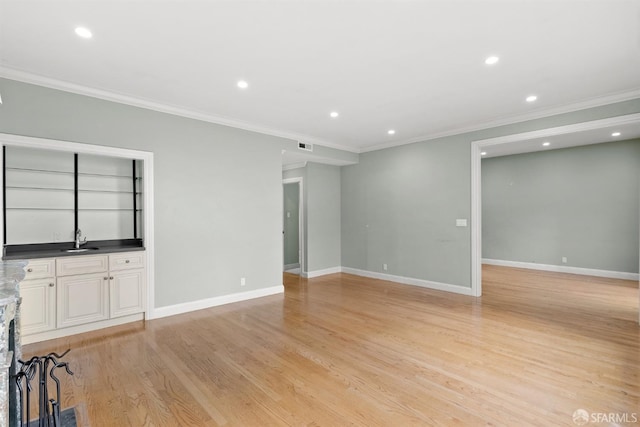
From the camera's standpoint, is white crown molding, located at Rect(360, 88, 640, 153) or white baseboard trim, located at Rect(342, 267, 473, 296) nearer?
white crown molding, located at Rect(360, 88, 640, 153)

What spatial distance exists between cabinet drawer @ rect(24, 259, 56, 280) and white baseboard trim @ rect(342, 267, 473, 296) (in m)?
5.33

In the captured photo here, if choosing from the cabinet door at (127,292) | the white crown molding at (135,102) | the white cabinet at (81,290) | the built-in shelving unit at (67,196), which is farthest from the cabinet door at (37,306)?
the white crown molding at (135,102)

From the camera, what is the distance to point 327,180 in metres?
7.24

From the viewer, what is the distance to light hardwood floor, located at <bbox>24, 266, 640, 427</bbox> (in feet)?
7.16

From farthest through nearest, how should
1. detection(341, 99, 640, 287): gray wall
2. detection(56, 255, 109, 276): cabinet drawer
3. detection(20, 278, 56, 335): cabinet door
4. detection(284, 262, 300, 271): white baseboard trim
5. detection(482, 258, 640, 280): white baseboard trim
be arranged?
detection(284, 262, 300, 271): white baseboard trim
detection(482, 258, 640, 280): white baseboard trim
detection(341, 99, 640, 287): gray wall
detection(56, 255, 109, 276): cabinet drawer
detection(20, 278, 56, 335): cabinet door

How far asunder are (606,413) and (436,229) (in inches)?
151

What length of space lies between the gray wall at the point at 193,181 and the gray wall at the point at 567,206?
5742 millimetres

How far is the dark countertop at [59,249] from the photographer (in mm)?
3350

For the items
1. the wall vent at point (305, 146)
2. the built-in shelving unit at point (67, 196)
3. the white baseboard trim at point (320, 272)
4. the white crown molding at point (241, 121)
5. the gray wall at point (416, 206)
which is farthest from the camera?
the white baseboard trim at point (320, 272)

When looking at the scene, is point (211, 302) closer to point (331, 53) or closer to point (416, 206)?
point (331, 53)

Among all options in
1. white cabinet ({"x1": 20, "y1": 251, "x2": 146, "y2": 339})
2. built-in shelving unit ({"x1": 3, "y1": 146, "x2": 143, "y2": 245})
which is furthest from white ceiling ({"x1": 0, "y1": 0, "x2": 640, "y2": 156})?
white cabinet ({"x1": 20, "y1": 251, "x2": 146, "y2": 339})

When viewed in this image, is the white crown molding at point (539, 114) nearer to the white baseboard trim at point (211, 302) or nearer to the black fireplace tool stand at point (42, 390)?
the white baseboard trim at point (211, 302)

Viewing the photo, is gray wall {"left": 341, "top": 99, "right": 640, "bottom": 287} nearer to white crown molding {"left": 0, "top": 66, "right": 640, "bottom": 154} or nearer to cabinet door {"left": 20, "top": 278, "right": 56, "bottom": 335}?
white crown molding {"left": 0, "top": 66, "right": 640, "bottom": 154}

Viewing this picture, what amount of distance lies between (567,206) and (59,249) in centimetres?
926
